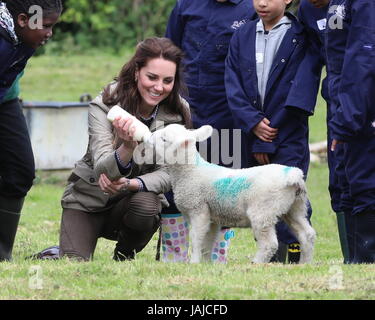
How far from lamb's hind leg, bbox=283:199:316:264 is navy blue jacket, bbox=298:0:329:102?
111cm

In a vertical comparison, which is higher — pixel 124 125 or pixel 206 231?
pixel 124 125

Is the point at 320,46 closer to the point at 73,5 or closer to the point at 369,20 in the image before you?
the point at 369,20

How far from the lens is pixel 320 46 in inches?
263

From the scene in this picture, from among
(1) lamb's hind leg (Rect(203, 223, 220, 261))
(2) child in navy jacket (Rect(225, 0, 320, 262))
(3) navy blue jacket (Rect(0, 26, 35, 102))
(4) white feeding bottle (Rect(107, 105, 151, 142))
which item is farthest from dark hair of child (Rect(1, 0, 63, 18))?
(1) lamb's hind leg (Rect(203, 223, 220, 261))

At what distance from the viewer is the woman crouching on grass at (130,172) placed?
6.24 metres

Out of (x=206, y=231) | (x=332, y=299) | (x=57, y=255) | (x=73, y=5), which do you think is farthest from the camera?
(x=73, y=5)

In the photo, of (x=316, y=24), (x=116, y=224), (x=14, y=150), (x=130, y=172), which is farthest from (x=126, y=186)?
(x=316, y=24)

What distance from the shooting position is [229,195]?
565cm

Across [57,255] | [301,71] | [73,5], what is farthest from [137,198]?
[73,5]

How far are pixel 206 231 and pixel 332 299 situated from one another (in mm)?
1221

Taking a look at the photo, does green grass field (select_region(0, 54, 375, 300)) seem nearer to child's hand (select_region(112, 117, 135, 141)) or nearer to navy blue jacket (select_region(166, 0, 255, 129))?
child's hand (select_region(112, 117, 135, 141))

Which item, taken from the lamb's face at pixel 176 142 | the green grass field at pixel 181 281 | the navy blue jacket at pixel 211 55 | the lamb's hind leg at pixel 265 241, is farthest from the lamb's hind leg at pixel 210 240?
the navy blue jacket at pixel 211 55

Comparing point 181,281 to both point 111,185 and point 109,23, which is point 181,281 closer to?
point 111,185

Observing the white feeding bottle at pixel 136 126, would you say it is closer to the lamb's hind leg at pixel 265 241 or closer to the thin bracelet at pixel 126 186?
the thin bracelet at pixel 126 186
